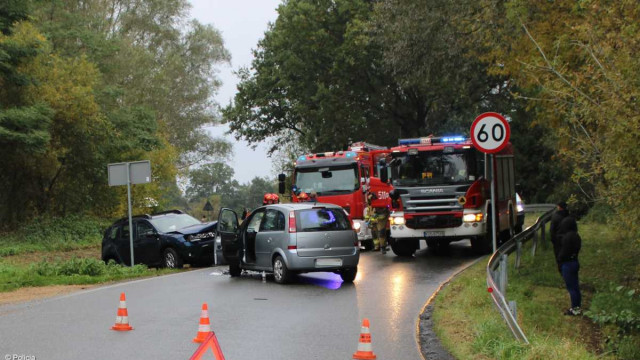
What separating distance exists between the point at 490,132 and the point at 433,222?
6283 millimetres

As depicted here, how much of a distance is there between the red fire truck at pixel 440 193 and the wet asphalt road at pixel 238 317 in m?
1.67

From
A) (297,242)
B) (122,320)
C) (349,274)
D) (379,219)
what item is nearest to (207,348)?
(122,320)

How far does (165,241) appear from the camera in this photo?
21.4 m

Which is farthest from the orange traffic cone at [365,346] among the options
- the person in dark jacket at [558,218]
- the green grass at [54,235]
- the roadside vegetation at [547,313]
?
the green grass at [54,235]

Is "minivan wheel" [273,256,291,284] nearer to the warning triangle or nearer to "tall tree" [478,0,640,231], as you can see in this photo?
"tall tree" [478,0,640,231]

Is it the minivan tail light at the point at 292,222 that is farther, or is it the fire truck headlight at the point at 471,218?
the fire truck headlight at the point at 471,218

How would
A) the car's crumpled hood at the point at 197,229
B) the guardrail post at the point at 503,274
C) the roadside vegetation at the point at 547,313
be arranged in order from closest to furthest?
the roadside vegetation at the point at 547,313 < the guardrail post at the point at 503,274 < the car's crumpled hood at the point at 197,229

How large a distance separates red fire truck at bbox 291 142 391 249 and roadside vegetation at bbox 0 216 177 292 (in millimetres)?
6052

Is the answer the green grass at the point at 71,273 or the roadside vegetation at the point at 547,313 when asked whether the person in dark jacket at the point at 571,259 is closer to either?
the roadside vegetation at the point at 547,313

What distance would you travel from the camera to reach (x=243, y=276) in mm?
18297

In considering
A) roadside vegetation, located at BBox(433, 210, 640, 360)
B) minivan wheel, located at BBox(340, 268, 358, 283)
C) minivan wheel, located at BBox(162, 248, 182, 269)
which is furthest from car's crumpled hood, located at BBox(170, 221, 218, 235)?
roadside vegetation, located at BBox(433, 210, 640, 360)

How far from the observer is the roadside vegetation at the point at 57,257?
18766mm

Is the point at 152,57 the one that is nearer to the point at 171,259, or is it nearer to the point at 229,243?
the point at 171,259

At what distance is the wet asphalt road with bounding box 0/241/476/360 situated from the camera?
962 cm
